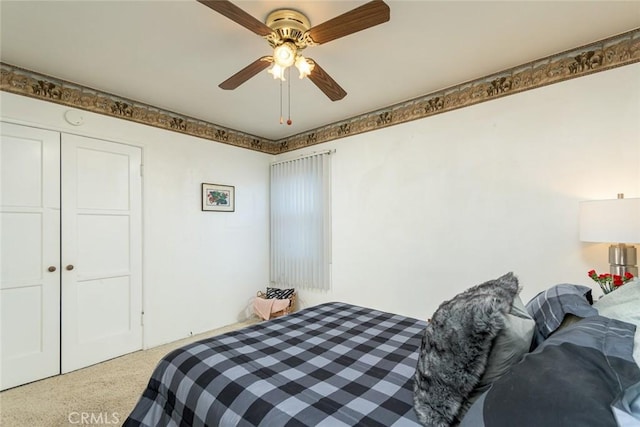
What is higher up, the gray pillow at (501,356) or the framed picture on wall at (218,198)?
the framed picture on wall at (218,198)

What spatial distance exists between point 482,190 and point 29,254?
3.98 metres

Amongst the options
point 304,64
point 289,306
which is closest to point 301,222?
point 289,306

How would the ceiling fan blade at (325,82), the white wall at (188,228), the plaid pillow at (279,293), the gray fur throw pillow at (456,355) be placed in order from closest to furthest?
the gray fur throw pillow at (456,355) < the ceiling fan blade at (325,82) < the white wall at (188,228) < the plaid pillow at (279,293)

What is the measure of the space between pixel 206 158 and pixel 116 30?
1833 mm

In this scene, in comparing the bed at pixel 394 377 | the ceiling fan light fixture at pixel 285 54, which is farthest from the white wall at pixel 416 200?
the ceiling fan light fixture at pixel 285 54

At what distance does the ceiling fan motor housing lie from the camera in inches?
69.5

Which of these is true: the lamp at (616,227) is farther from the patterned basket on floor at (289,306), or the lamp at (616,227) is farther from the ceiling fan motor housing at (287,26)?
the patterned basket on floor at (289,306)

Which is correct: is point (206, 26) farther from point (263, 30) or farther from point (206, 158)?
point (206, 158)

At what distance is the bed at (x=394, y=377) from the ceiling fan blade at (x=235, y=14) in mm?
1644

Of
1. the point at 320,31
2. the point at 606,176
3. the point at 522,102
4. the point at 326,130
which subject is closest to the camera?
the point at 320,31

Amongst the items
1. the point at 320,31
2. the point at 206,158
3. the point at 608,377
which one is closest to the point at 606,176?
the point at 608,377

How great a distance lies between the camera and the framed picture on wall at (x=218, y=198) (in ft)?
12.0

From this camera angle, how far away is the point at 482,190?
8.61 feet

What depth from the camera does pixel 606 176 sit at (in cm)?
209
